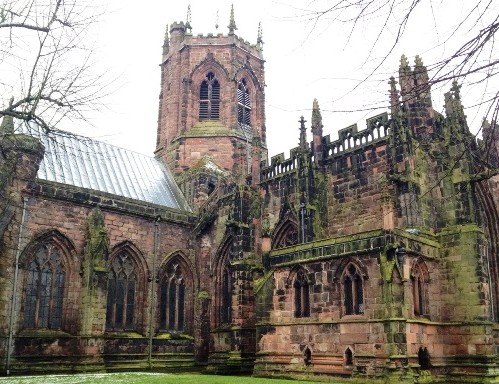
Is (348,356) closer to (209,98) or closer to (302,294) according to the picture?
(302,294)

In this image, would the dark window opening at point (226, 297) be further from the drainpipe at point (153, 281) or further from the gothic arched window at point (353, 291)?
the gothic arched window at point (353, 291)

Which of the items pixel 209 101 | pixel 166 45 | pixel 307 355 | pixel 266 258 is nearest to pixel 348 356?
pixel 307 355

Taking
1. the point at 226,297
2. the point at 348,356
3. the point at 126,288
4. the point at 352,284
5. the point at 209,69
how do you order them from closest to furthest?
1. the point at 348,356
2. the point at 352,284
3. the point at 126,288
4. the point at 226,297
5. the point at 209,69

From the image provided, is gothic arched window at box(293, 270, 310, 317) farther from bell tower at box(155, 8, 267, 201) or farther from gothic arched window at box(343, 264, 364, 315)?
bell tower at box(155, 8, 267, 201)

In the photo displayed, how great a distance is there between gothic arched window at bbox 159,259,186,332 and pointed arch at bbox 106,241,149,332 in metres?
1.17

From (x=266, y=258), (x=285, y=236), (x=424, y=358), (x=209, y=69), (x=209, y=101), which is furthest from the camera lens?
(x=209, y=69)

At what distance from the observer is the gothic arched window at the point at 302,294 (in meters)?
18.0

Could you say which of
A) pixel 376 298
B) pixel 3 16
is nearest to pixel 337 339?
pixel 376 298

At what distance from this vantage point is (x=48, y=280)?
70.9 ft

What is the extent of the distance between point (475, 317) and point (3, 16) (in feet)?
51.7

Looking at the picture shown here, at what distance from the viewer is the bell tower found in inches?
1267

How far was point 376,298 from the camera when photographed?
51.1 ft

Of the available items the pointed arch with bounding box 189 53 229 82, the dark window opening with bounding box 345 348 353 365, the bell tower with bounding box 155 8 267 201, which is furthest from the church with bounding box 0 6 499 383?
the pointed arch with bounding box 189 53 229 82

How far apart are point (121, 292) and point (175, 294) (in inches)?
117
